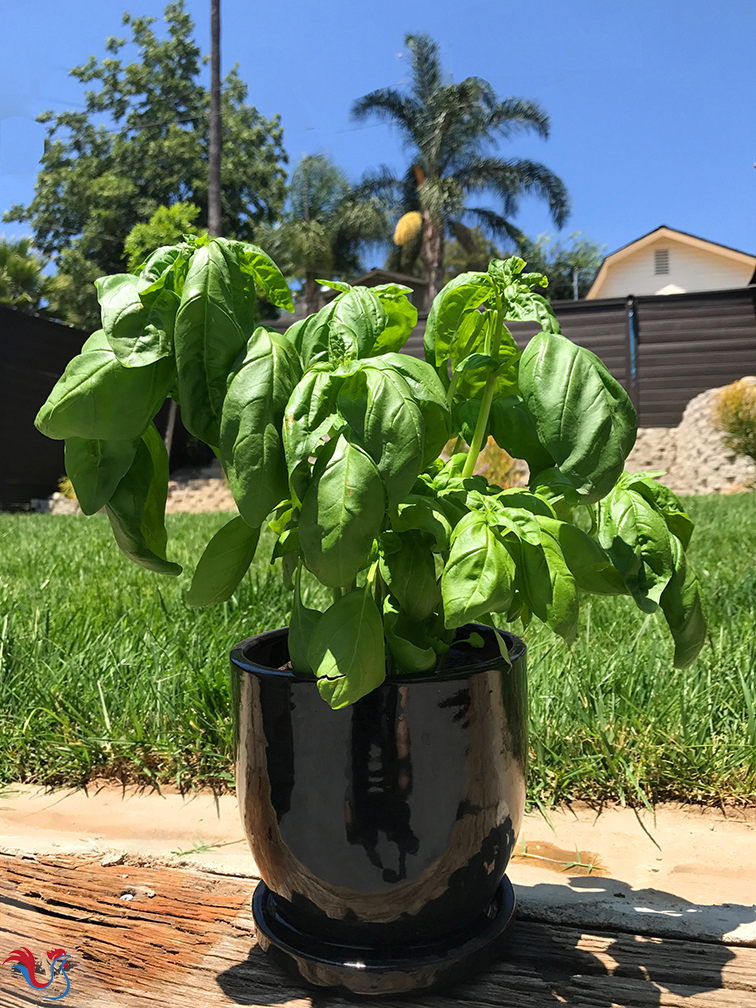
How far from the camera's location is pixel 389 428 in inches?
22.0

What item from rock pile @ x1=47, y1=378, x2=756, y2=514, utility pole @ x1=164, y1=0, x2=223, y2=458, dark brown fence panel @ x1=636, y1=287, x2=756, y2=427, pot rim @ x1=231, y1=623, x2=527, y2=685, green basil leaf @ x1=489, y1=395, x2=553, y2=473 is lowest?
pot rim @ x1=231, y1=623, x2=527, y2=685

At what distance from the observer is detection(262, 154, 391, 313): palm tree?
2328 cm

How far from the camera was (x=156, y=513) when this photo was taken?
0.76m

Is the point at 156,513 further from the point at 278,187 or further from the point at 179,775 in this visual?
the point at 278,187

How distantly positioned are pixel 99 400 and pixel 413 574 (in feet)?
0.98

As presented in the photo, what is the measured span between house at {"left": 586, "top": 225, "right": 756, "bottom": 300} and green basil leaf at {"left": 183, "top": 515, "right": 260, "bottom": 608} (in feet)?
79.1

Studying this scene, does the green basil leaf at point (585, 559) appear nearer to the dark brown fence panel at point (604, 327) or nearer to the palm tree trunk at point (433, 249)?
the dark brown fence panel at point (604, 327)

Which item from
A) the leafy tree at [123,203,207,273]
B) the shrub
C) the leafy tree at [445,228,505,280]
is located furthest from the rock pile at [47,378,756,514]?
the leafy tree at [445,228,505,280]

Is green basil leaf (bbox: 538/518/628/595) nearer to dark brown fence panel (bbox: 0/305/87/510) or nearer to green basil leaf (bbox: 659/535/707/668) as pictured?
green basil leaf (bbox: 659/535/707/668)

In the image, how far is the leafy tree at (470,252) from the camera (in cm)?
2295

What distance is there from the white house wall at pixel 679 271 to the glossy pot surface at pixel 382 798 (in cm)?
2485

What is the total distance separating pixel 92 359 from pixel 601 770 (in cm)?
109

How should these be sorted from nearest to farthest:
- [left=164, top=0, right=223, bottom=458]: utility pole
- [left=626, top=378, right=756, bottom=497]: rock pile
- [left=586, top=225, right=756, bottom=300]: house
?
[left=626, top=378, right=756, bottom=497]: rock pile
[left=164, top=0, right=223, bottom=458]: utility pole
[left=586, top=225, right=756, bottom=300]: house

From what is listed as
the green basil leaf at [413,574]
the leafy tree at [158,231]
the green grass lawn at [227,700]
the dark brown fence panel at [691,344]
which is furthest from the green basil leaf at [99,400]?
the leafy tree at [158,231]
